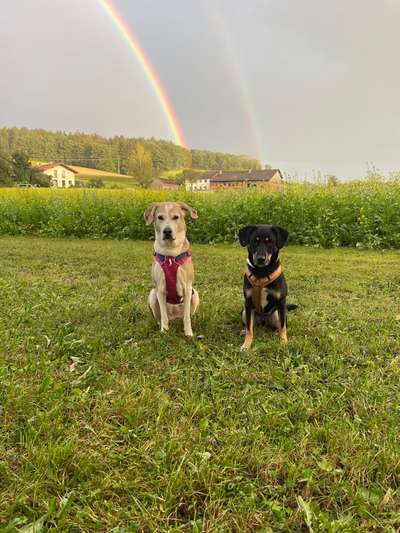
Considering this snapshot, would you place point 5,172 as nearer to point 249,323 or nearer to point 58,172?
point 58,172

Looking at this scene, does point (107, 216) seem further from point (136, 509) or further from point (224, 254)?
point (136, 509)

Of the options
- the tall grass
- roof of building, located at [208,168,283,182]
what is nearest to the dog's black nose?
the tall grass

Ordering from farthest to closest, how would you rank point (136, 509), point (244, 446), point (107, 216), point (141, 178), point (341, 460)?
point (141, 178) < point (107, 216) < point (244, 446) < point (341, 460) < point (136, 509)

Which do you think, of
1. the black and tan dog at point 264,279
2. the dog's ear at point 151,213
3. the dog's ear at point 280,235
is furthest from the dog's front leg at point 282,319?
the dog's ear at point 151,213

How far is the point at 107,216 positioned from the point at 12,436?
469 inches

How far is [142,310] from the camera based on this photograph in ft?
15.9

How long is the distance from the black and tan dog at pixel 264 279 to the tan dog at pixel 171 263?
659mm

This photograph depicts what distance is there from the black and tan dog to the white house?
5540 cm

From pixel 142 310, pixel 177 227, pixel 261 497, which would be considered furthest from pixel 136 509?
pixel 142 310

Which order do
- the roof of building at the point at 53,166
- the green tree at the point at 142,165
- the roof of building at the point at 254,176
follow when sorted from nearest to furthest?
the roof of building at the point at 254,176 → the green tree at the point at 142,165 → the roof of building at the point at 53,166

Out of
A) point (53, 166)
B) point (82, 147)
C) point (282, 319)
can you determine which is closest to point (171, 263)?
point (282, 319)

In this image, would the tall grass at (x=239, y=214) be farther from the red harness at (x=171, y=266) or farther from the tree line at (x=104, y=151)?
the tree line at (x=104, y=151)

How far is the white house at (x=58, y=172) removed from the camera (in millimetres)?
55616

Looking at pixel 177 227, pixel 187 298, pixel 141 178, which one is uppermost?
pixel 141 178
